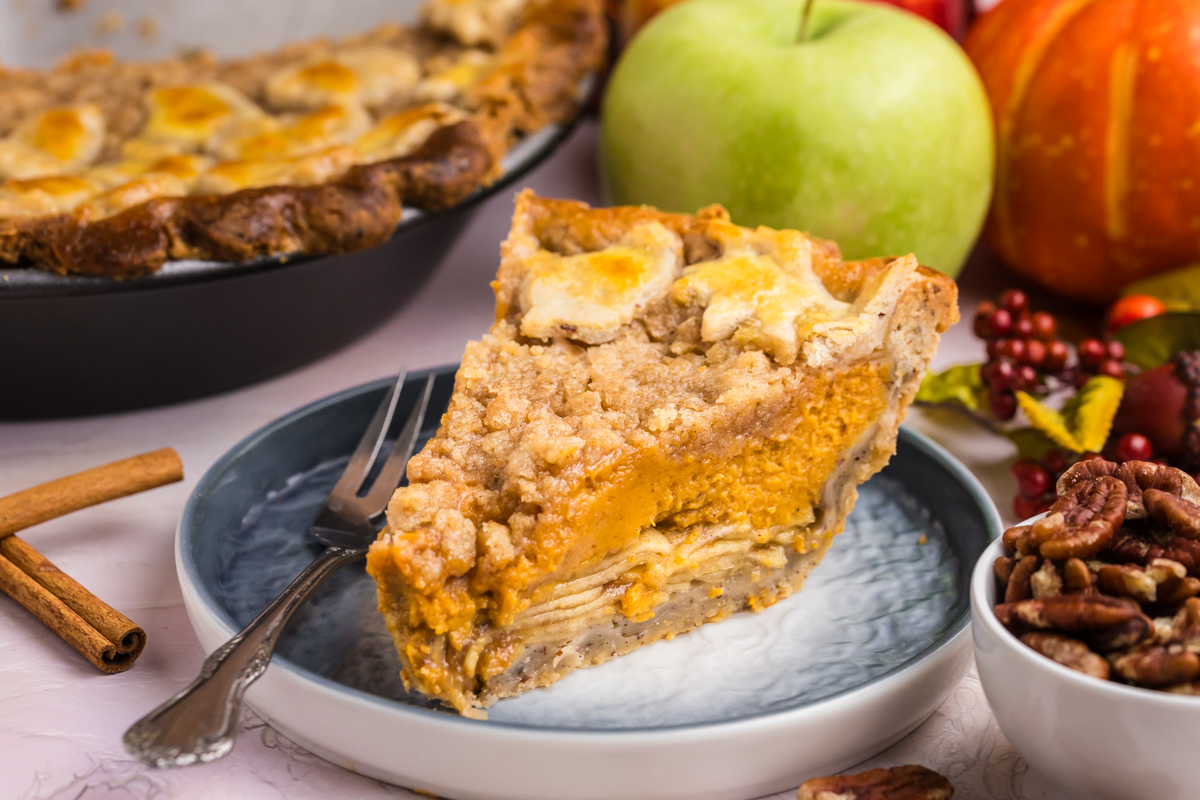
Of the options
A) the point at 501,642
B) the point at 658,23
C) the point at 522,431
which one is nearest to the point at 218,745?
the point at 501,642

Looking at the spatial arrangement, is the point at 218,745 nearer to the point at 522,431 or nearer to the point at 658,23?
the point at 522,431

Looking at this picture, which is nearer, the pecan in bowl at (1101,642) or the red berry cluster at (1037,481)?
the pecan in bowl at (1101,642)

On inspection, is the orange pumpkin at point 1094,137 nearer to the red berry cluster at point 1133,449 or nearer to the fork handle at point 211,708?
the red berry cluster at point 1133,449

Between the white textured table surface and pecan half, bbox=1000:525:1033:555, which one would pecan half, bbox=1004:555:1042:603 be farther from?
the white textured table surface

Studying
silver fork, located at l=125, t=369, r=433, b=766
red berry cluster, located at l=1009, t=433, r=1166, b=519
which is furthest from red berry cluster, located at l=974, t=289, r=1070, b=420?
silver fork, located at l=125, t=369, r=433, b=766

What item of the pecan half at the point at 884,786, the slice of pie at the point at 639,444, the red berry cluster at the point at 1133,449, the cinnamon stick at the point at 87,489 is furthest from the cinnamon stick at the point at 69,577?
the red berry cluster at the point at 1133,449

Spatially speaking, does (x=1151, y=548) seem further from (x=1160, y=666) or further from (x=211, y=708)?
(x=211, y=708)

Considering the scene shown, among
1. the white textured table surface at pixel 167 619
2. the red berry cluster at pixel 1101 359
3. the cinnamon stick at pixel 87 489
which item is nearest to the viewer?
the white textured table surface at pixel 167 619
